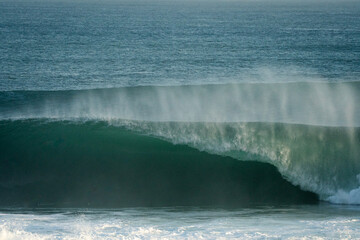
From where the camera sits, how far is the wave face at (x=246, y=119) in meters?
10.6

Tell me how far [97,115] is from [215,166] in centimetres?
559

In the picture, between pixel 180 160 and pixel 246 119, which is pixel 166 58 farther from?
pixel 180 160

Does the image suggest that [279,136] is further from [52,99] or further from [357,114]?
[52,99]

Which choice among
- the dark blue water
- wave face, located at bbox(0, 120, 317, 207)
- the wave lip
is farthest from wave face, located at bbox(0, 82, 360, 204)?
the dark blue water

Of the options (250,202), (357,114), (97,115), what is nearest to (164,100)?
(97,115)

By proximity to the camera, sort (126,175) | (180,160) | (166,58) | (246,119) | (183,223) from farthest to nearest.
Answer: (166,58) < (246,119) < (180,160) < (126,175) < (183,223)

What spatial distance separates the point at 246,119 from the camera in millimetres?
14719

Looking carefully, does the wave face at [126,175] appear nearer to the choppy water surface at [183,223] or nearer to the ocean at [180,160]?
the ocean at [180,160]

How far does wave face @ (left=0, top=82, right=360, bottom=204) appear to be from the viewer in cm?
1060

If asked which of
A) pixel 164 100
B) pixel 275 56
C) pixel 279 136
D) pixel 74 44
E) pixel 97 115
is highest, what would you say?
pixel 74 44

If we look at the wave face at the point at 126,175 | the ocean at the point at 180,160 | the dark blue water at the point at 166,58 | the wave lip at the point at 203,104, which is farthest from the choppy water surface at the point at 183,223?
the dark blue water at the point at 166,58

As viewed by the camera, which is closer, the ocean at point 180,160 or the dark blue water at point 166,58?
the ocean at point 180,160

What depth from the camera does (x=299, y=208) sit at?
9.16m

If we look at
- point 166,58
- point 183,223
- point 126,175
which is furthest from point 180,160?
point 166,58
